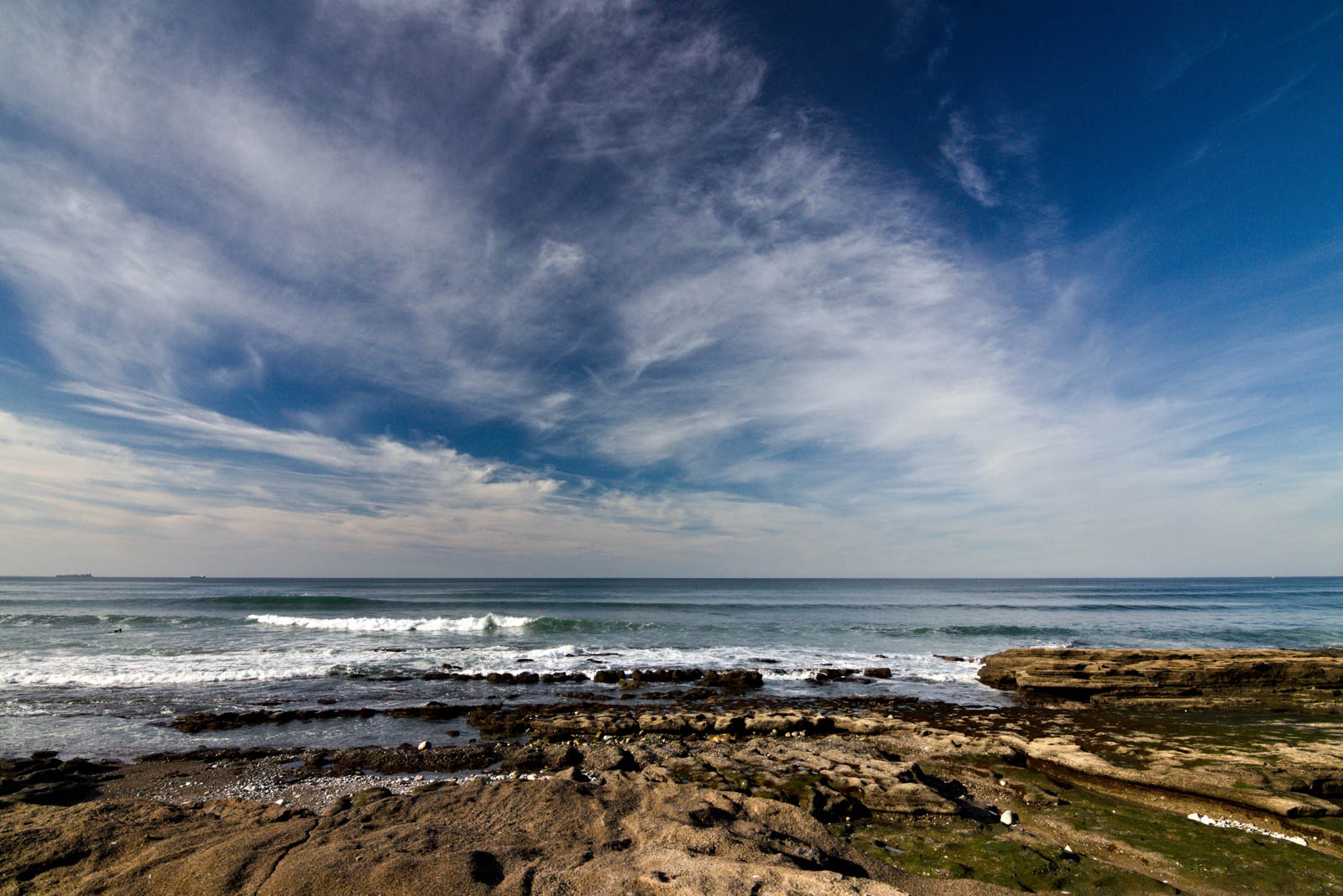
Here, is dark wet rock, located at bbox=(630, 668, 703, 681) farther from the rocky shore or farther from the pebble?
the pebble

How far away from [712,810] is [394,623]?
124ft

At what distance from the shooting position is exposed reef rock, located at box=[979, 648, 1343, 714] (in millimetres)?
15258

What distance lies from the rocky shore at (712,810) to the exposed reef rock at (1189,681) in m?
2.26

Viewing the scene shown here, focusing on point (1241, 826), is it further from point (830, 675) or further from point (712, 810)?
point (830, 675)

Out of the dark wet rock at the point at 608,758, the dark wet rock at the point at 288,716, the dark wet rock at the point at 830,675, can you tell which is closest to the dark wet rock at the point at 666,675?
the dark wet rock at the point at 830,675

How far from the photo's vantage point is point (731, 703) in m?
15.4

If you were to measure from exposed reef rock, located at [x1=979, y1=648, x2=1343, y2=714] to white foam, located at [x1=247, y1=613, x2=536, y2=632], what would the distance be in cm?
3025

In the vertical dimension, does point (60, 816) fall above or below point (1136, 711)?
above

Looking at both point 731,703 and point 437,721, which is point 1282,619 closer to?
point 731,703

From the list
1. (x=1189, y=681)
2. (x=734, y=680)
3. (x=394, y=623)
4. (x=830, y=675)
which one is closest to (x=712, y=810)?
(x=734, y=680)

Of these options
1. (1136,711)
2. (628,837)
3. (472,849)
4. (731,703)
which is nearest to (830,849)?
(628,837)

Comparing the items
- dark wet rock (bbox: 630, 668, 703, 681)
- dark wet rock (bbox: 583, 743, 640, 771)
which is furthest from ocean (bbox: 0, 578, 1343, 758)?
dark wet rock (bbox: 583, 743, 640, 771)

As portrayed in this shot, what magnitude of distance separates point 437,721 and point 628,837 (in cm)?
861

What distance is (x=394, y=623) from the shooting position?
38.3 metres
